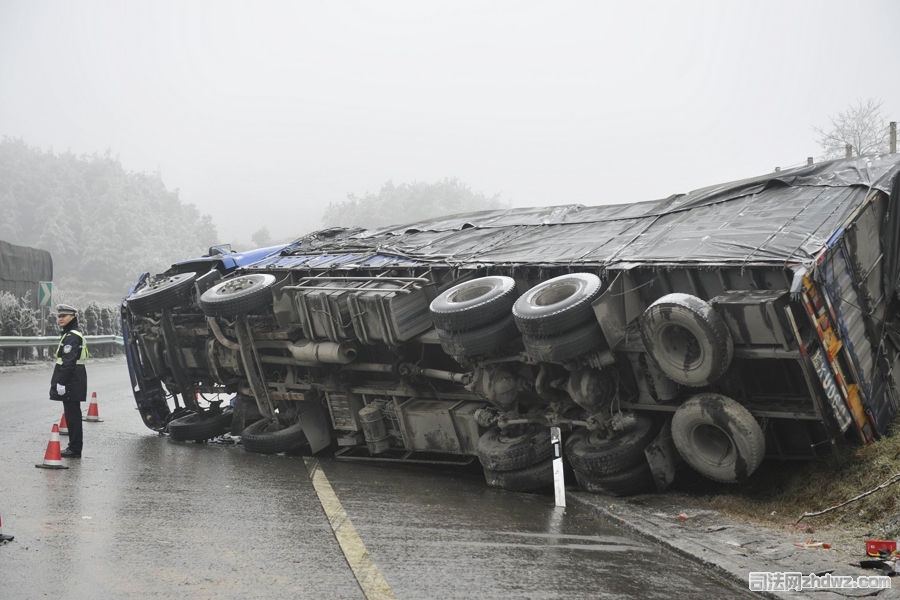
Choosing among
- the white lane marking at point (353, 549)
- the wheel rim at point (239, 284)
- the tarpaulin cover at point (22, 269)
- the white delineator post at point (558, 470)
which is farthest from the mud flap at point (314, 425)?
the tarpaulin cover at point (22, 269)

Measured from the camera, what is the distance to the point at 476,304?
867cm

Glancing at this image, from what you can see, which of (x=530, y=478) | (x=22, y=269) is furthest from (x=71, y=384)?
Answer: (x=22, y=269)

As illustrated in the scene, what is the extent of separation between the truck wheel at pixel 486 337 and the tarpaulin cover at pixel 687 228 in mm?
840

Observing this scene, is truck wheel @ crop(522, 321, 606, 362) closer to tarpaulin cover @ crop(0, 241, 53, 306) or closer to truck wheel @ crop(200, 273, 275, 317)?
truck wheel @ crop(200, 273, 275, 317)

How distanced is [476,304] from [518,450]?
144 centimetres

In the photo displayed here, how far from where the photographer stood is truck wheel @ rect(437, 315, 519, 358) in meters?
8.68

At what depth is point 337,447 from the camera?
11.9 meters

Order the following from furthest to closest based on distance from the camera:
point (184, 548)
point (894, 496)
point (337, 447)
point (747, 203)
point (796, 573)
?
1. point (337, 447)
2. point (747, 203)
3. point (894, 496)
4. point (184, 548)
5. point (796, 573)

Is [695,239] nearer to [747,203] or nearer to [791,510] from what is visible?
[747,203]

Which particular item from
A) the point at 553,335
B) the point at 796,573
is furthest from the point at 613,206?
the point at 796,573

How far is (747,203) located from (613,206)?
2107 millimetres

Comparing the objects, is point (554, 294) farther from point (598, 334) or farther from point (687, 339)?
point (687, 339)

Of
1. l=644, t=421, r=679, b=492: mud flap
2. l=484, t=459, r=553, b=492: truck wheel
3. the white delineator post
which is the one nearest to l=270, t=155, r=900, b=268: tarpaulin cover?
l=644, t=421, r=679, b=492: mud flap

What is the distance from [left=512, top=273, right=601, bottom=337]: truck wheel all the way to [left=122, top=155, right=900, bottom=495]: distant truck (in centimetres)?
2
